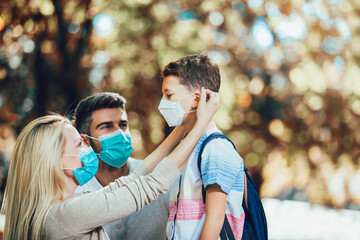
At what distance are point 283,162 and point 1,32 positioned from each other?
6.70 m

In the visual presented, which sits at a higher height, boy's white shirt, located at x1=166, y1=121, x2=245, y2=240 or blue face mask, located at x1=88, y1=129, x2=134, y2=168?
blue face mask, located at x1=88, y1=129, x2=134, y2=168

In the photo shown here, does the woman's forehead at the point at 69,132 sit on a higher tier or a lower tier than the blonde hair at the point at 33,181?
higher

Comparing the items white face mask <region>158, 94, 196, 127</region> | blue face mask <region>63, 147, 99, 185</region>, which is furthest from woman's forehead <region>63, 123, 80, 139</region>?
white face mask <region>158, 94, 196, 127</region>

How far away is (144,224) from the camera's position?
344 cm

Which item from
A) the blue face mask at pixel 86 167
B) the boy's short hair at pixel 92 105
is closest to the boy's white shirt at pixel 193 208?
the blue face mask at pixel 86 167

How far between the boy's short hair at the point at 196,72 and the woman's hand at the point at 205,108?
0.64ft

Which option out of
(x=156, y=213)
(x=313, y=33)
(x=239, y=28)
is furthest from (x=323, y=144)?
(x=156, y=213)

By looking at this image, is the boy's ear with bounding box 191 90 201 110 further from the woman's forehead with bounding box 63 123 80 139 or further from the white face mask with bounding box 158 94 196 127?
the woman's forehead with bounding box 63 123 80 139

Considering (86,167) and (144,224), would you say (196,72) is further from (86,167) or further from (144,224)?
(144,224)

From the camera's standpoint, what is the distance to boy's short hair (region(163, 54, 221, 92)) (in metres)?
2.97

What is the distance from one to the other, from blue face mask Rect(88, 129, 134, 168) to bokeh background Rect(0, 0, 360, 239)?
458 cm

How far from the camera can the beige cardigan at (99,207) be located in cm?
235

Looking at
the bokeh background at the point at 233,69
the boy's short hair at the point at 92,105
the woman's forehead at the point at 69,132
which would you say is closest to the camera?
the woman's forehead at the point at 69,132

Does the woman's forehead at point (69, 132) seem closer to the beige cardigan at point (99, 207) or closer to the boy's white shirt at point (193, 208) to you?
the beige cardigan at point (99, 207)
